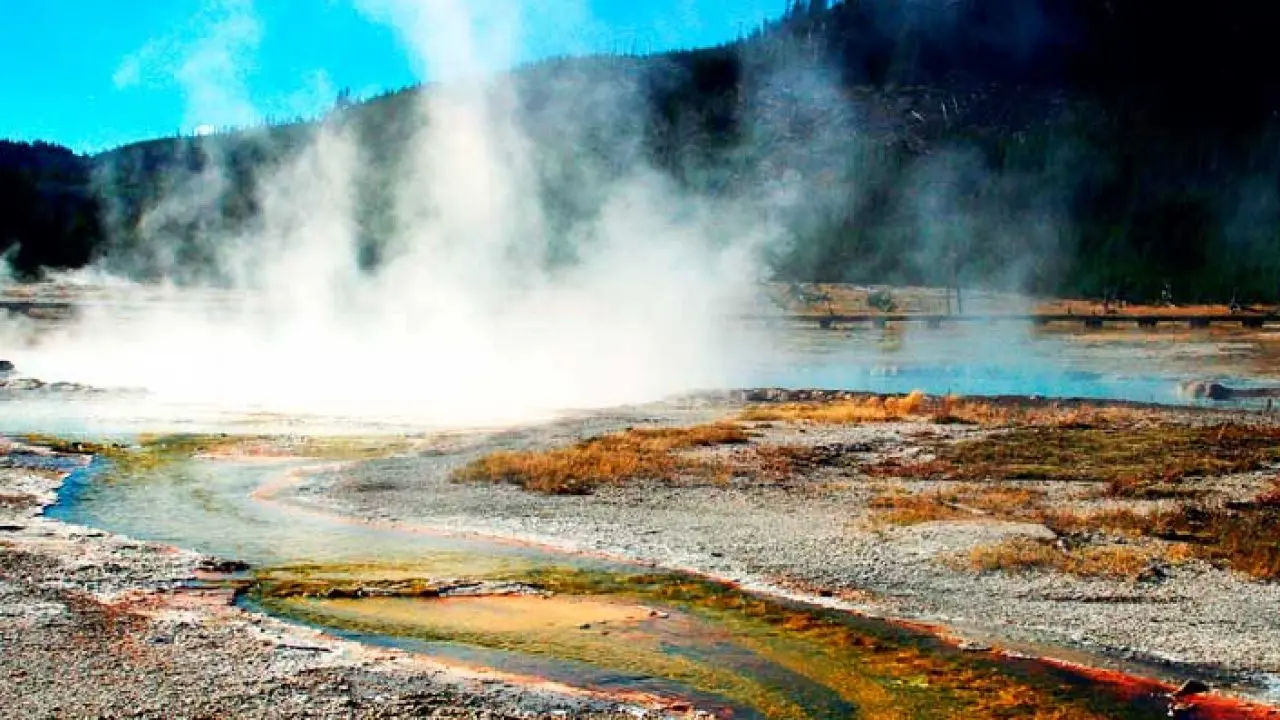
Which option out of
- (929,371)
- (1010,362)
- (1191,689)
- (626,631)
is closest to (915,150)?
(1010,362)

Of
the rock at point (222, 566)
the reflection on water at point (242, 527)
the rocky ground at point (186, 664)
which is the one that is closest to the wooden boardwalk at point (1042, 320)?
the reflection on water at point (242, 527)

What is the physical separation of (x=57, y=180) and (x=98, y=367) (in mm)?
85625

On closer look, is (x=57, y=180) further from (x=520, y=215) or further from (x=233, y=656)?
(x=233, y=656)

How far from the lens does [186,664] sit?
336 inches

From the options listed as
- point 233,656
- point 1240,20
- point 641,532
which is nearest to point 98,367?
point 641,532

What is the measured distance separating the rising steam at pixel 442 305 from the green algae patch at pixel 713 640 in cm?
1473

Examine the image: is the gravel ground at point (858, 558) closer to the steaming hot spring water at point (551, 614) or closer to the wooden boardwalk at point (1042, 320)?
the steaming hot spring water at point (551, 614)

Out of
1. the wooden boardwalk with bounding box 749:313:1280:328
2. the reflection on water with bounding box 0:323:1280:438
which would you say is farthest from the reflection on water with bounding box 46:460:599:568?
the wooden boardwalk with bounding box 749:313:1280:328

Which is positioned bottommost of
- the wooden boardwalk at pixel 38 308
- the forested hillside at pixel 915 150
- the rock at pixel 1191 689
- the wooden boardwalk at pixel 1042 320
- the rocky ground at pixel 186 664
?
the rock at pixel 1191 689

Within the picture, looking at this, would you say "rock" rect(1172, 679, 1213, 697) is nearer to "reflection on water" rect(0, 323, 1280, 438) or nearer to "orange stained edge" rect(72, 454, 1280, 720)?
"orange stained edge" rect(72, 454, 1280, 720)

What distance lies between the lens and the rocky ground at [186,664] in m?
7.76

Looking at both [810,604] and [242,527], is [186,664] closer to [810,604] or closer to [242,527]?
[810,604]

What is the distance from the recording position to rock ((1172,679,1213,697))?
846cm

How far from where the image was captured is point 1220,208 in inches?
4375
